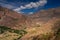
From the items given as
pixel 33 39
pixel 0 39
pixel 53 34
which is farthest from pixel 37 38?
pixel 0 39

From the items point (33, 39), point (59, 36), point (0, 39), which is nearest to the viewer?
point (59, 36)

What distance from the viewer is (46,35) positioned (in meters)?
42.7

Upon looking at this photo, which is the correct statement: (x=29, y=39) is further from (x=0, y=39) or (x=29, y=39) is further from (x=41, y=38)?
(x=0, y=39)

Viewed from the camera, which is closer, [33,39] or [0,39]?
[33,39]

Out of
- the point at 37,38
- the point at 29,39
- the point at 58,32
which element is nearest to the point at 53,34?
the point at 58,32

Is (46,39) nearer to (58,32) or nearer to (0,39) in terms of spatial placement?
(58,32)

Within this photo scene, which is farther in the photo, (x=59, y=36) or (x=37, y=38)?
(x=37, y=38)

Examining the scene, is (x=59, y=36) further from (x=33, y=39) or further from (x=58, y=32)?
(x=33, y=39)

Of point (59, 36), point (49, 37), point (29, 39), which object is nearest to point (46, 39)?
point (49, 37)

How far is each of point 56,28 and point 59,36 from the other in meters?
4.40

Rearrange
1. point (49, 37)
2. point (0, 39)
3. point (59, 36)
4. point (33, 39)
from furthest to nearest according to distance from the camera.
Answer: point (0, 39)
point (33, 39)
point (49, 37)
point (59, 36)

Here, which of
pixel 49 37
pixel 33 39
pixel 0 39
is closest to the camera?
pixel 49 37

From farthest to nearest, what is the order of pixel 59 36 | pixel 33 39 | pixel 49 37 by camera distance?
pixel 33 39 → pixel 49 37 → pixel 59 36

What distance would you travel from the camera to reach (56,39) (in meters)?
39.2
